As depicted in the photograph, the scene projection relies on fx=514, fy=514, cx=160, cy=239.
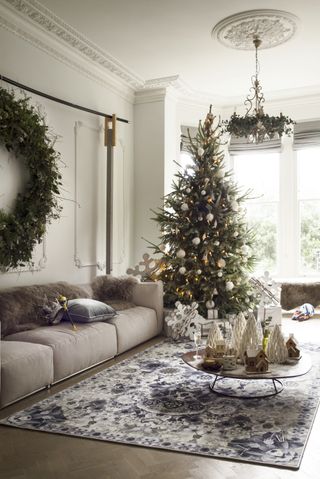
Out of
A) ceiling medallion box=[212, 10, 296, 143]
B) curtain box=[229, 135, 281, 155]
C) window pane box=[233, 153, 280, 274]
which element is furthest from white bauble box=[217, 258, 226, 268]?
curtain box=[229, 135, 281, 155]

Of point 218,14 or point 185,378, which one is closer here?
point 185,378

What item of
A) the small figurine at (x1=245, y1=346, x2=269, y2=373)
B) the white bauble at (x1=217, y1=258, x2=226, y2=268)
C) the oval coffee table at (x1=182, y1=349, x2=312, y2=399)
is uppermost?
the white bauble at (x1=217, y1=258, x2=226, y2=268)

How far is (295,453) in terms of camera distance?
2842 millimetres

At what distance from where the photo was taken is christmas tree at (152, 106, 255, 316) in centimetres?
631

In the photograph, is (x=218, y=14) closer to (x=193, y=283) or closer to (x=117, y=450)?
(x=193, y=283)

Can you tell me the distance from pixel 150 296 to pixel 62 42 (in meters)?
3.16

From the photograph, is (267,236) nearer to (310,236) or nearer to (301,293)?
(310,236)

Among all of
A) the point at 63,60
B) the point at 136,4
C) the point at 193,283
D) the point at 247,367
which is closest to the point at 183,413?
the point at 247,367

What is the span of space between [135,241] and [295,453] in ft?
17.6

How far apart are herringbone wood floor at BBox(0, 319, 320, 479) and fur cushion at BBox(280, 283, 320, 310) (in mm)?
4755

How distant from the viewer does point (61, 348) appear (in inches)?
167

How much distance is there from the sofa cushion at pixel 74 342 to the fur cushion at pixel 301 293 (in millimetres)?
3605

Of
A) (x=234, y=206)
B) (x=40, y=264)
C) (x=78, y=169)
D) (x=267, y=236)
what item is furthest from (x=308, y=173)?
(x=40, y=264)

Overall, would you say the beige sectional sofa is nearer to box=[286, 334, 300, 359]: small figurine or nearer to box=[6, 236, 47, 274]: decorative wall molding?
box=[6, 236, 47, 274]: decorative wall molding
